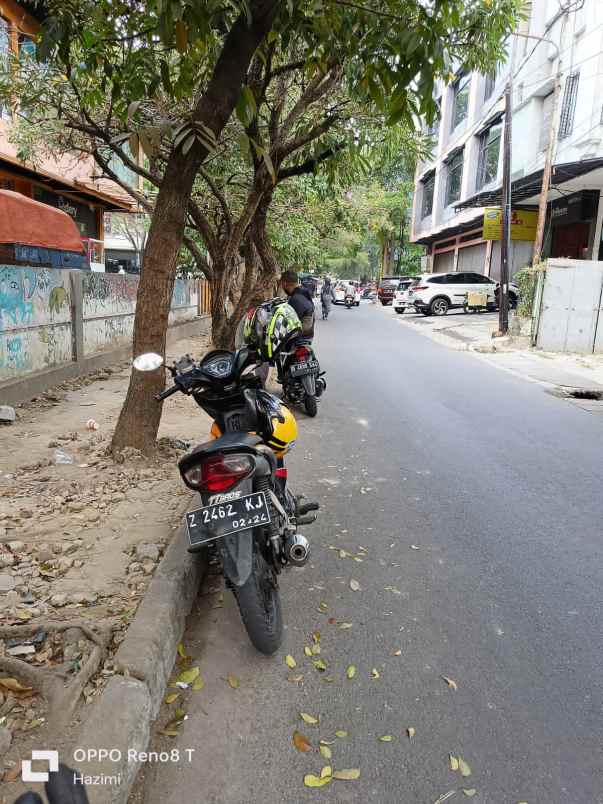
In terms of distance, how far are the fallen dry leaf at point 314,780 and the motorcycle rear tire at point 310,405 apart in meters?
5.51

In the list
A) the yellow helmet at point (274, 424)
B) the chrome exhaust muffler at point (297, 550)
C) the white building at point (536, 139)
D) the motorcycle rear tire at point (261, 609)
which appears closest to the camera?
the motorcycle rear tire at point (261, 609)

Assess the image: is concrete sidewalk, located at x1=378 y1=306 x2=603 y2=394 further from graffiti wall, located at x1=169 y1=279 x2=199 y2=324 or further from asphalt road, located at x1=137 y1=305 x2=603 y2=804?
graffiti wall, located at x1=169 y1=279 x2=199 y2=324

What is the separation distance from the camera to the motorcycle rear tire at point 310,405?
296 inches

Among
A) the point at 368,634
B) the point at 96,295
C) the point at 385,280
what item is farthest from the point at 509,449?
the point at 385,280

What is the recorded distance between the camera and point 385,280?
38.5 metres

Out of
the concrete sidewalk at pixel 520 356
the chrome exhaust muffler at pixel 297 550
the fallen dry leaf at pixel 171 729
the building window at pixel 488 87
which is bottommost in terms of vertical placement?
the fallen dry leaf at pixel 171 729

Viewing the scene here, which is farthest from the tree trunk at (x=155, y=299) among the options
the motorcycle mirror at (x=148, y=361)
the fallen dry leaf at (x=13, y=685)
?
the fallen dry leaf at (x=13, y=685)

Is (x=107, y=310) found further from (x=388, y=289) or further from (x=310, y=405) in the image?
(x=388, y=289)

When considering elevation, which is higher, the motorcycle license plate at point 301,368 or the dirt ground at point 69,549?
the motorcycle license plate at point 301,368

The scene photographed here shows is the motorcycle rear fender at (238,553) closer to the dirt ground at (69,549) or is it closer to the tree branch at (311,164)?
the dirt ground at (69,549)

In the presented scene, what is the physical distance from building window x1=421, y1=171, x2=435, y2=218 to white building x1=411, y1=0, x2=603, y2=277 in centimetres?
318

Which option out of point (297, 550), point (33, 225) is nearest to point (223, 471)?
point (297, 550)

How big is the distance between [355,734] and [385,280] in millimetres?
37649

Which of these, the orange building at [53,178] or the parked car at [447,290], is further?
the parked car at [447,290]
